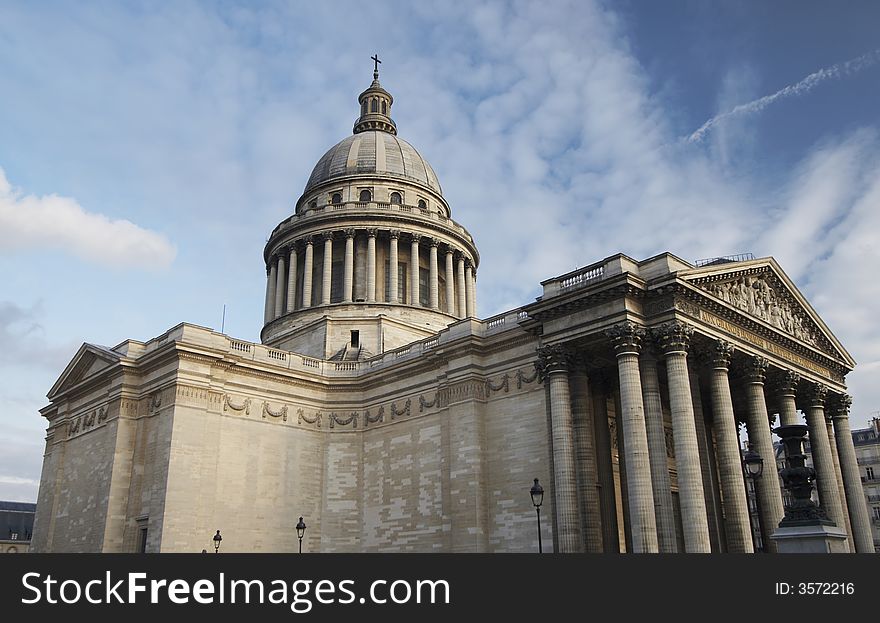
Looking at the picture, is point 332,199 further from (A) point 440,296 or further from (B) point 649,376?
(B) point 649,376

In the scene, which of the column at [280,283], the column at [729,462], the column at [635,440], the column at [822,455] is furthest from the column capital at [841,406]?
the column at [280,283]

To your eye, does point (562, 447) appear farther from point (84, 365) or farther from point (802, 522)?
point (84, 365)

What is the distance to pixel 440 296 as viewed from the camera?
191ft

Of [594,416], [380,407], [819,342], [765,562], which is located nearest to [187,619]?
[765,562]

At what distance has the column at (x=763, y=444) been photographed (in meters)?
32.8

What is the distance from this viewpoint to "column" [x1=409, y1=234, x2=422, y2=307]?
2141 inches

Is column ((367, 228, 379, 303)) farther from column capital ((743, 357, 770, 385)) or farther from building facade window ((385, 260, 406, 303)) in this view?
column capital ((743, 357, 770, 385))

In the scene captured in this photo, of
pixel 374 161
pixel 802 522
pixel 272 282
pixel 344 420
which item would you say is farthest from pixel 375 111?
pixel 802 522

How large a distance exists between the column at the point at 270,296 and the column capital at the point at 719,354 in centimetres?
3491

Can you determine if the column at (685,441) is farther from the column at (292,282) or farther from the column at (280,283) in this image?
the column at (280,283)

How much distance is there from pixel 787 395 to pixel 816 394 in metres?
3.10

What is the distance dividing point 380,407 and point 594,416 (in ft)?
42.5

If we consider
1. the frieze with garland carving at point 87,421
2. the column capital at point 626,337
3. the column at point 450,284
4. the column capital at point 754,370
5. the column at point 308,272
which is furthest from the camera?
the column at point 450,284

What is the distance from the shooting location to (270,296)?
59094 millimetres
